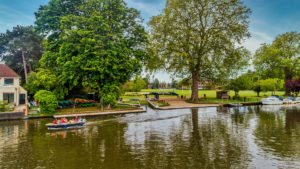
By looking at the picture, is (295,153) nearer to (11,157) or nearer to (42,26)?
(11,157)

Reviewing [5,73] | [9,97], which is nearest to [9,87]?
[9,97]

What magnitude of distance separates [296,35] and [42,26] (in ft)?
247

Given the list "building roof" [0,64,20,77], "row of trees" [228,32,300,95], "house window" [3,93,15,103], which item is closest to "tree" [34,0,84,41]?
"building roof" [0,64,20,77]

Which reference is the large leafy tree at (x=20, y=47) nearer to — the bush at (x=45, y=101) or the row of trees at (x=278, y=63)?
the bush at (x=45, y=101)

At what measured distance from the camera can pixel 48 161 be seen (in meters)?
13.4

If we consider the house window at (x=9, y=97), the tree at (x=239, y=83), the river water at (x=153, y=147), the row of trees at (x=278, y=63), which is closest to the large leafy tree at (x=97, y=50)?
the house window at (x=9, y=97)

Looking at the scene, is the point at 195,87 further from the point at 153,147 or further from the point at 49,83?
the point at 153,147

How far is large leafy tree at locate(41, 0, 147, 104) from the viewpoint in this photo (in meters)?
32.2

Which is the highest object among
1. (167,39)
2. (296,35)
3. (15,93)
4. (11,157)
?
(296,35)

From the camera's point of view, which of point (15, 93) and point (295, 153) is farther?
point (15, 93)

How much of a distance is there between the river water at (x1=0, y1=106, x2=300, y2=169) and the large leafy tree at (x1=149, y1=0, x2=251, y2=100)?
26378mm

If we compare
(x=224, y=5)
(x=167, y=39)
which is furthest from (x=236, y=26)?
(x=167, y=39)

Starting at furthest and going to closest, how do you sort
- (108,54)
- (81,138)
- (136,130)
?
(108,54) → (136,130) → (81,138)

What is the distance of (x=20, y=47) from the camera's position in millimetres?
54219
